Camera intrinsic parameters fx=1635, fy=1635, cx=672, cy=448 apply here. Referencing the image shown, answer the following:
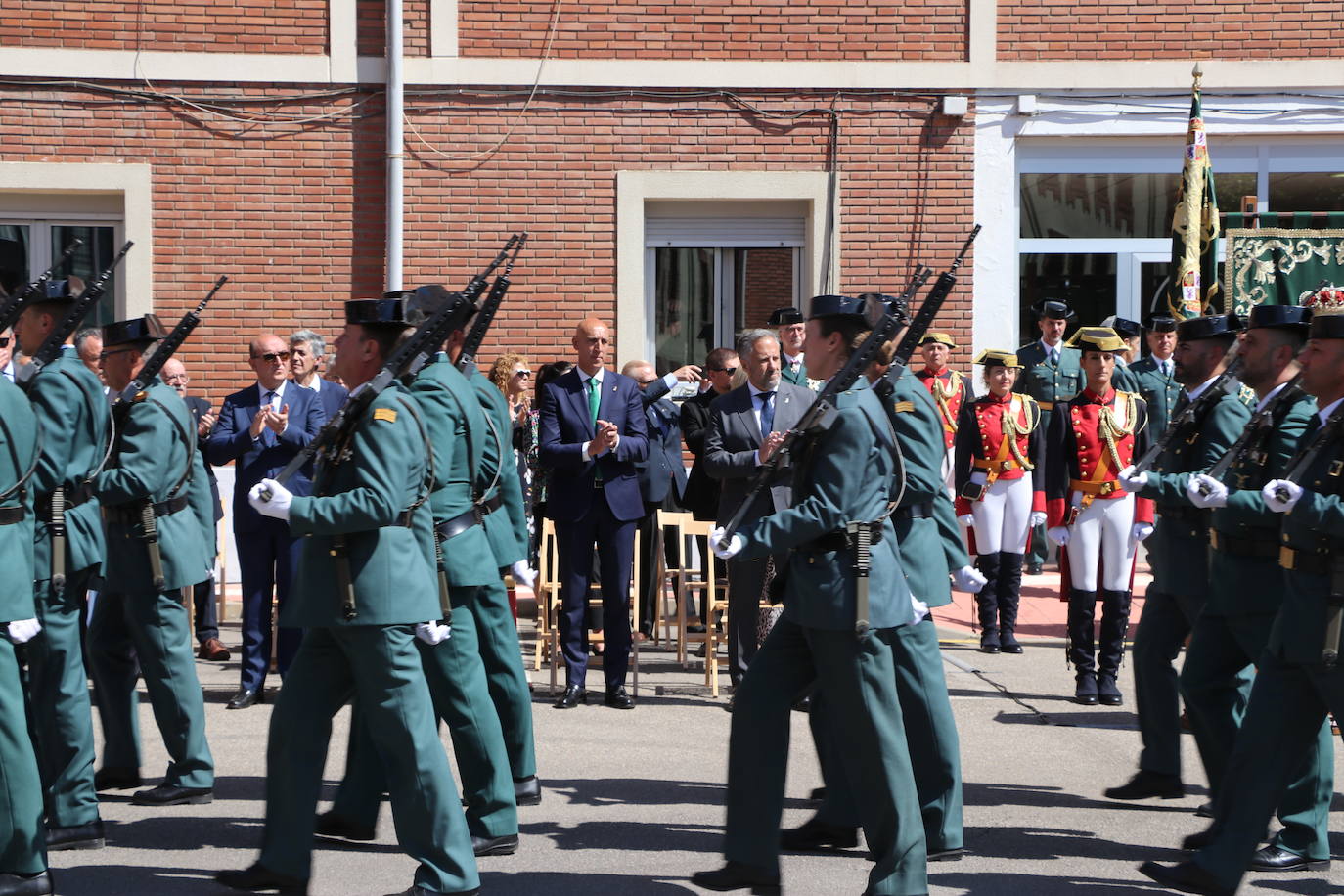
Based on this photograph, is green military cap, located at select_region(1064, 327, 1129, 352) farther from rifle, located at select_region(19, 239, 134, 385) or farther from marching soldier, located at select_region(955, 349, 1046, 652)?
rifle, located at select_region(19, 239, 134, 385)

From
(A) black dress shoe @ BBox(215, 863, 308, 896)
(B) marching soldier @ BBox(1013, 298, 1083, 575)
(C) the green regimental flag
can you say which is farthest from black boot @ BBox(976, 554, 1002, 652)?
(A) black dress shoe @ BBox(215, 863, 308, 896)

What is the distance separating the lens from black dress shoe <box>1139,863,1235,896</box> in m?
5.31

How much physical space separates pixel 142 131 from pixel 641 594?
5.90 meters

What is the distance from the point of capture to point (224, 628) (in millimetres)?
11867

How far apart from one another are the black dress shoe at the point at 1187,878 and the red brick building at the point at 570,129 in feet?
27.2

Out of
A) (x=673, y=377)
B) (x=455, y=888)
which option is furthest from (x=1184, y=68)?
(x=455, y=888)

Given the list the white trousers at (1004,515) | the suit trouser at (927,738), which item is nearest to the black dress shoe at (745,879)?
the suit trouser at (927,738)

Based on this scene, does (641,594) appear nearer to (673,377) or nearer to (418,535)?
(673,377)

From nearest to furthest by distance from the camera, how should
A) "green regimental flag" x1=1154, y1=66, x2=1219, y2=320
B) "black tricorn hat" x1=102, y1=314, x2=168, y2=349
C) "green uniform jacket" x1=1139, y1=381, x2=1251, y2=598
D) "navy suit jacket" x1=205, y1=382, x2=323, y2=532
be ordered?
"green uniform jacket" x1=1139, y1=381, x2=1251, y2=598 → "black tricorn hat" x1=102, y1=314, x2=168, y2=349 → "navy suit jacket" x1=205, y1=382, x2=323, y2=532 → "green regimental flag" x1=1154, y1=66, x2=1219, y2=320

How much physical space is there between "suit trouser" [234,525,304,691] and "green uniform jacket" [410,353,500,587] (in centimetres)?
281

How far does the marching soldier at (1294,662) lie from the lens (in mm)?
5219

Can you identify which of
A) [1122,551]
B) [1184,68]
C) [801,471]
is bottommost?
[1122,551]

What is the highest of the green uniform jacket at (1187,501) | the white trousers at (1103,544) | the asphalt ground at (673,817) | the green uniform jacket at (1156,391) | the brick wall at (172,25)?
the brick wall at (172,25)

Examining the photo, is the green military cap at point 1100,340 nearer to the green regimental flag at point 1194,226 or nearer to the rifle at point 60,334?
the green regimental flag at point 1194,226
